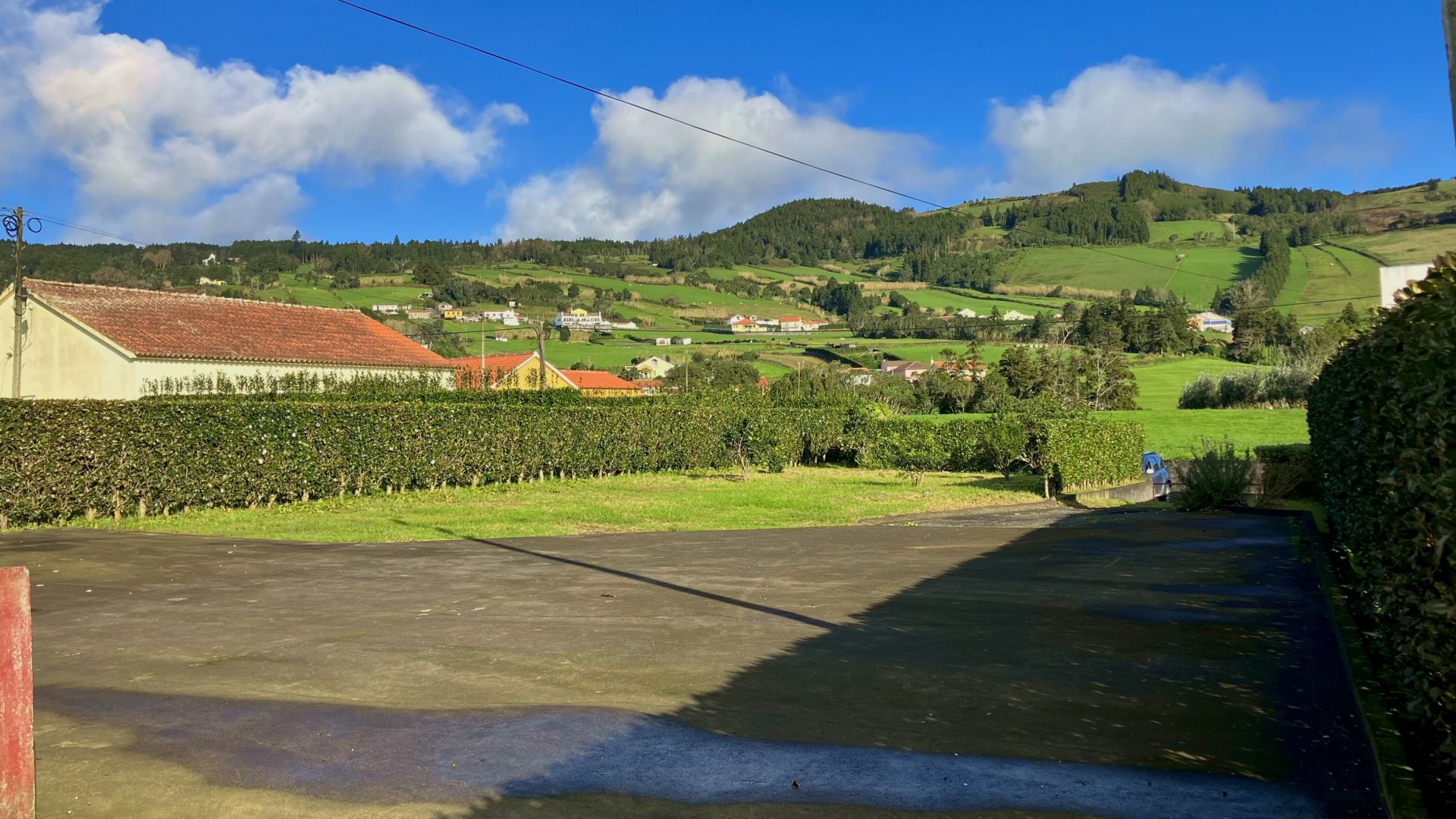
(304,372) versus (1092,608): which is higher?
(304,372)

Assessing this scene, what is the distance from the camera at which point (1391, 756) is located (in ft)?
16.4

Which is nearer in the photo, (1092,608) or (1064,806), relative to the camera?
(1064,806)

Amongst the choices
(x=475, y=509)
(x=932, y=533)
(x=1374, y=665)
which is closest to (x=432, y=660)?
(x=1374, y=665)

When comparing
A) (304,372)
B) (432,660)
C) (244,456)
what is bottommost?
(432,660)

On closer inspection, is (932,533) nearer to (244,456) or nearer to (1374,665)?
(1374,665)

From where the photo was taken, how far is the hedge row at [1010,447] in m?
27.1

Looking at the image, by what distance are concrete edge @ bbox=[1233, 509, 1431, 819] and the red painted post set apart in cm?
541

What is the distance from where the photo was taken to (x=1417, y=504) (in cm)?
450

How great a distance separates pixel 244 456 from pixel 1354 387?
66.3 ft

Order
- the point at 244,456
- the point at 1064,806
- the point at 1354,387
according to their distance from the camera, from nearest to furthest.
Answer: the point at 1064,806 < the point at 1354,387 < the point at 244,456

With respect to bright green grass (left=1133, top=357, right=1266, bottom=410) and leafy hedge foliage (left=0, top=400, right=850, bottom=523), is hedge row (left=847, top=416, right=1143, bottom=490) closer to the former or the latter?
leafy hedge foliage (left=0, top=400, right=850, bottom=523)

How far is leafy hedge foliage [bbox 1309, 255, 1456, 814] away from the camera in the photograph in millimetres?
3811

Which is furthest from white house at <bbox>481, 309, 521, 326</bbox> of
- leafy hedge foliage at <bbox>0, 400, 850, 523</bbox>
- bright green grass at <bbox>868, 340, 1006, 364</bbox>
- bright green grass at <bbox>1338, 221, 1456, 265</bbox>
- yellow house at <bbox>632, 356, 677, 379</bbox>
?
bright green grass at <bbox>1338, 221, 1456, 265</bbox>

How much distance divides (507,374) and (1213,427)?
129 feet
